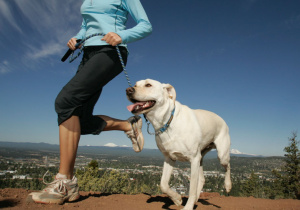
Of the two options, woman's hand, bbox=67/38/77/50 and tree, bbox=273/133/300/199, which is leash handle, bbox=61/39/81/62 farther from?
tree, bbox=273/133/300/199

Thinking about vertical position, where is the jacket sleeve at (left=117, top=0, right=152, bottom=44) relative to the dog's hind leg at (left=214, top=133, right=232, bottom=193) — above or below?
above

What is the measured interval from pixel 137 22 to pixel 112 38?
0.62 m

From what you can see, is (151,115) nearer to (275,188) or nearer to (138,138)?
(138,138)

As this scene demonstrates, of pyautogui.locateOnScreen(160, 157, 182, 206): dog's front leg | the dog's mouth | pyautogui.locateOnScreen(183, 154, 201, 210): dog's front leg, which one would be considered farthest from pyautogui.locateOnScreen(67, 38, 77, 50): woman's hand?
pyautogui.locateOnScreen(183, 154, 201, 210): dog's front leg

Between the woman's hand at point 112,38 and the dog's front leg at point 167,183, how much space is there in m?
1.86

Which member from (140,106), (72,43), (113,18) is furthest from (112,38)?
(140,106)

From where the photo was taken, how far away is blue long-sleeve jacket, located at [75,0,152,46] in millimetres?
2873

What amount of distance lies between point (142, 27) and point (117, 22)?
1.25ft

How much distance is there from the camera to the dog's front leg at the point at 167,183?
10.2 feet

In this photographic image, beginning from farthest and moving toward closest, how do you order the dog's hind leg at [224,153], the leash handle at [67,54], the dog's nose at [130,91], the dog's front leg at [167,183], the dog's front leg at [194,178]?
the dog's hind leg at [224,153] → the leash handle at [67,54] → the dog's front leg at [167,183] → the dog's front leg at [194,178] → the dog's nose at [130,91]

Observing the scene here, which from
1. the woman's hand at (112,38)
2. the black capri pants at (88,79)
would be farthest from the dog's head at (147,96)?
the woman's hand at (112,38)

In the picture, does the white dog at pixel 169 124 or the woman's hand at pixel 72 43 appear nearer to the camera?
the white dog at pixel 169 124

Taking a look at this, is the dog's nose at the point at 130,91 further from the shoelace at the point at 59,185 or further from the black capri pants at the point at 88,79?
the shoelace at the point at 59,185

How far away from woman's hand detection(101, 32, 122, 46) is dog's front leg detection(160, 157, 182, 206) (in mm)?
1864
